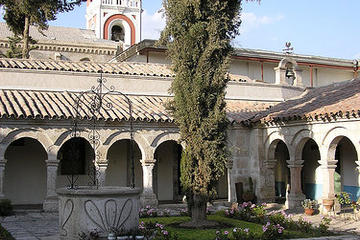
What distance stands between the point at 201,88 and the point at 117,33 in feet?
115

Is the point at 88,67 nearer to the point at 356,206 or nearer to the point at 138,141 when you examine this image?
the point at 138,141

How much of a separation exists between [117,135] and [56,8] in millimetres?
9698

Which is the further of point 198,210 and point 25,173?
point 25,173

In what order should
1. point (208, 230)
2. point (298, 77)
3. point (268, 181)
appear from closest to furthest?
1. point (208, 230)
2. point (268, 181)
3. point (298, 77)

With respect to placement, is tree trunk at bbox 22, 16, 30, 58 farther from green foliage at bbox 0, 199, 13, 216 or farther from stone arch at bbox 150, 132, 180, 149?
green foliage at bbox 0, 199, 13, 216

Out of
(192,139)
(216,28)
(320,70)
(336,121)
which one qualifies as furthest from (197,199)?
(320,70)

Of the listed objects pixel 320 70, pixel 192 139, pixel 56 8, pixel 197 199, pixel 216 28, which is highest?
pixel 56 8

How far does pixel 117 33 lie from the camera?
45.0 meters

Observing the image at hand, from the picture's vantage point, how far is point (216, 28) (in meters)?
11.4

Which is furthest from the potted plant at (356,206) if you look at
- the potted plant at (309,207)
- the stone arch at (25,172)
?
the stone arch at (25,172)

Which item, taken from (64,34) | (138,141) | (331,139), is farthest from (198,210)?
(64,34)

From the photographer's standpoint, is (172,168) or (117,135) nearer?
(117,135)

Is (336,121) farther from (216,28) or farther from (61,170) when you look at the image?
(61,170)

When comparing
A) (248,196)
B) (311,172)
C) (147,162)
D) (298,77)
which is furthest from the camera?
(298,77)
